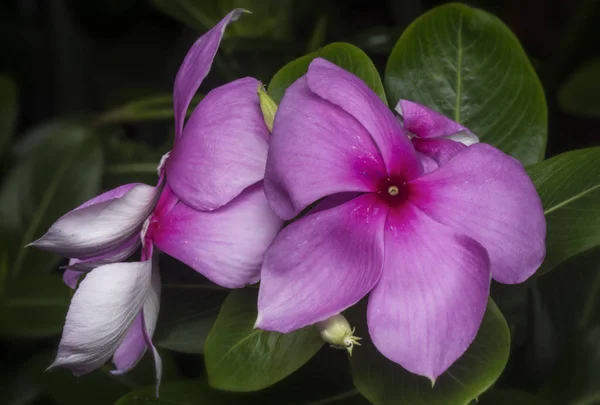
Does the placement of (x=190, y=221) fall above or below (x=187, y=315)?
above

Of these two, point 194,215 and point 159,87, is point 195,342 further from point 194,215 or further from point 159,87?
point 159,87

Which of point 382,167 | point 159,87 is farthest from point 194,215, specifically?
point 159,87

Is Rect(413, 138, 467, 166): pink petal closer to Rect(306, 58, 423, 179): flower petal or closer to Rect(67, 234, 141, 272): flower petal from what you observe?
Rect(306, 58, 423, 179): flower petal

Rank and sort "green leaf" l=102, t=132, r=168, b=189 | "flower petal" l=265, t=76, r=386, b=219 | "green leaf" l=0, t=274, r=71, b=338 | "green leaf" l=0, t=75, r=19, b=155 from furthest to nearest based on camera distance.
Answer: "green leaf" l=0, t=75, r=19, b=155, "green leaf" l=102, t=132, r=168, b=189, "green leaf" l=0, t=274, r=71, b=338, "flower petal" l=265, t=76, r=386, b=219

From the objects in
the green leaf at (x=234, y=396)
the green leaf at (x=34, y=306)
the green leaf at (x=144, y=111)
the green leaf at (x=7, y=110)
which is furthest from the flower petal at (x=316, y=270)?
the green leaf at (x=7, y=110)

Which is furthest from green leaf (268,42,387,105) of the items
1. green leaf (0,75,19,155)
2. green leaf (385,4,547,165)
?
green leaf (0,75,19,155)

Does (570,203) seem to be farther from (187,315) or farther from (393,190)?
(187,315)

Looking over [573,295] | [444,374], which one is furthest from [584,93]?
[444,374]
